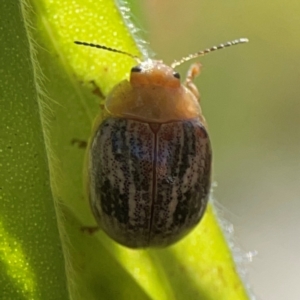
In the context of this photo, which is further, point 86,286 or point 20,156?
point 86,286

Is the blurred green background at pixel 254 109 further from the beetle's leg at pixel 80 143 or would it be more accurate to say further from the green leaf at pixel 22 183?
the green leaf at pixel 22 183

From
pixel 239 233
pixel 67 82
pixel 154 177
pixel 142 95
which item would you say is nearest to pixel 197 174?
pixel 154 177

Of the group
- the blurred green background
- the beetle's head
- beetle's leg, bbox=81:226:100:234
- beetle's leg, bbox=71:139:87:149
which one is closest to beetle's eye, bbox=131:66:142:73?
the beetle's head

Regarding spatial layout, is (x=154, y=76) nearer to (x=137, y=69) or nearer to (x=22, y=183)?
(x=137, y=69)

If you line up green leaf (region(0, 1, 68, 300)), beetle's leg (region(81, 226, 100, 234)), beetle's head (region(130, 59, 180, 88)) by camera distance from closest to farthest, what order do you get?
green leaf (region(0, 1, 68, 300)), beetle's leg (region(81, 226, 100, 234)), beetle's head (region(130, 59, 180, 88))

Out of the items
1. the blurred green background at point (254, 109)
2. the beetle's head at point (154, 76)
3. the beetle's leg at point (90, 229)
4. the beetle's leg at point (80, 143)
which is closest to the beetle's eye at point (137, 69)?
the beetle's head at point (154, 76)

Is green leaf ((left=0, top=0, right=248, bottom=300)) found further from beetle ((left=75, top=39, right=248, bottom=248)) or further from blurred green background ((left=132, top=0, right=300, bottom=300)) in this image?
blurred green background ((left=132, top=0, right=300, bottom=300))

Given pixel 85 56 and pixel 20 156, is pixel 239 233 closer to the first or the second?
pixel 85 56
